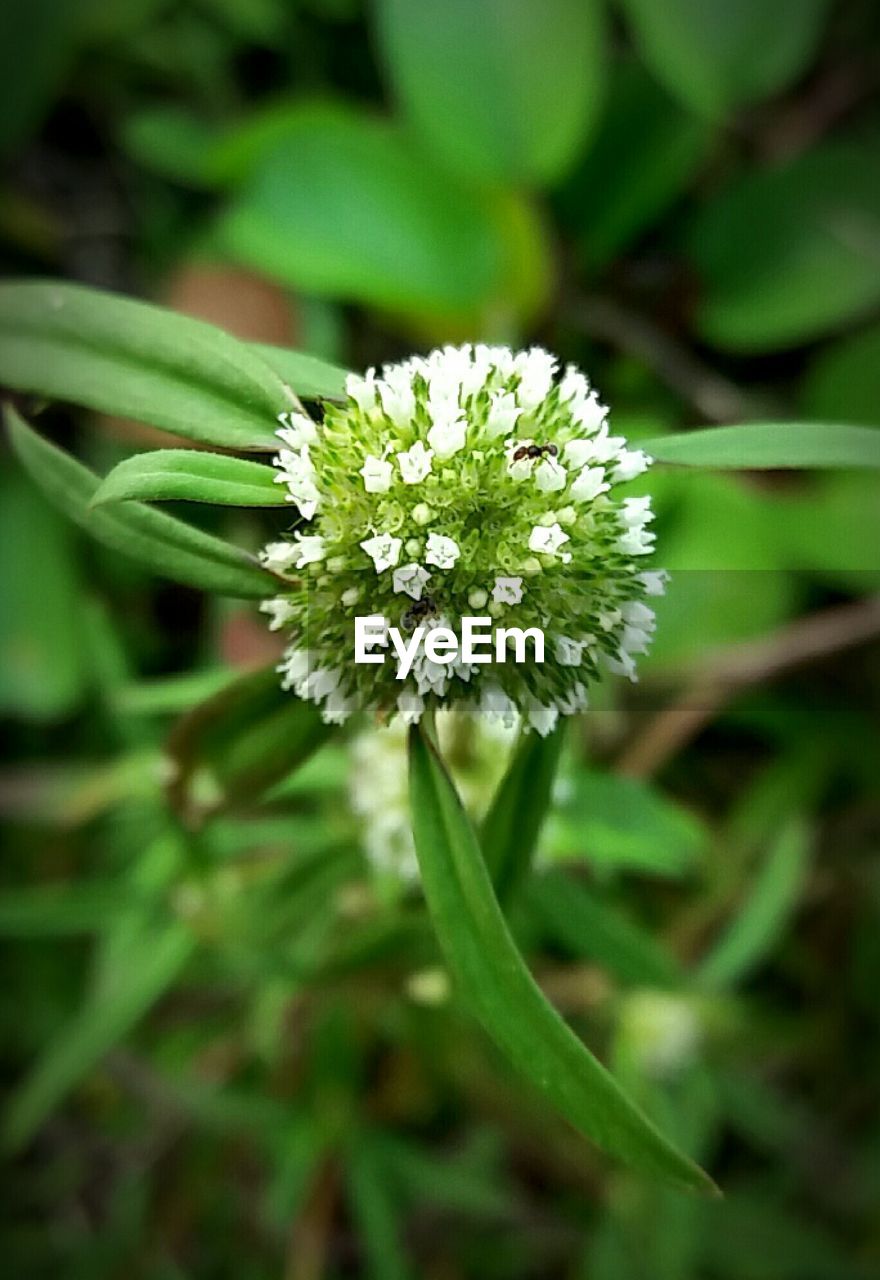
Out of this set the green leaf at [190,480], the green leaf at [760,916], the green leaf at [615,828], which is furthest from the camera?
the green leaf at [760,916]

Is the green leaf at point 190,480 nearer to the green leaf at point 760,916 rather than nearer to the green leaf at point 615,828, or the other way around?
the green leaf at point 615,828

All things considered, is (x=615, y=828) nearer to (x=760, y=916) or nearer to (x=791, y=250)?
(x=760, y=916)

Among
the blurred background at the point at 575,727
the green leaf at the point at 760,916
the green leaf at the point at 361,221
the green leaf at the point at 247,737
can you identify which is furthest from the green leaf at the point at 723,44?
the green leaf at the point at 247,737

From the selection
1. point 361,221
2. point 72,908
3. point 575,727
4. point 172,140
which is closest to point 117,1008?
point 72,908

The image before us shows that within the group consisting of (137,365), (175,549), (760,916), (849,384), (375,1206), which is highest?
(849,384)

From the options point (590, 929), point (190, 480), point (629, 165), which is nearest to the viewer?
point (190, 480)

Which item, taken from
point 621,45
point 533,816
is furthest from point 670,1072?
point 621,45

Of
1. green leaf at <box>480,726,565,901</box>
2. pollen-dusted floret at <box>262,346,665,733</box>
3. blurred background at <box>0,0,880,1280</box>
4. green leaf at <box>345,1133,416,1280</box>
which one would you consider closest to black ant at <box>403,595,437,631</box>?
pollen-dusted floret at <box>262,346,665,733</box>

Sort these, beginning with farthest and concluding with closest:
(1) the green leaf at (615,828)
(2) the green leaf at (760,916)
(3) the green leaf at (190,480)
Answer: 1. (2) the green leaf at (760,916)
2. (1) the green leaf at (615,828)
3. (3) the green leaf at (190,480)
